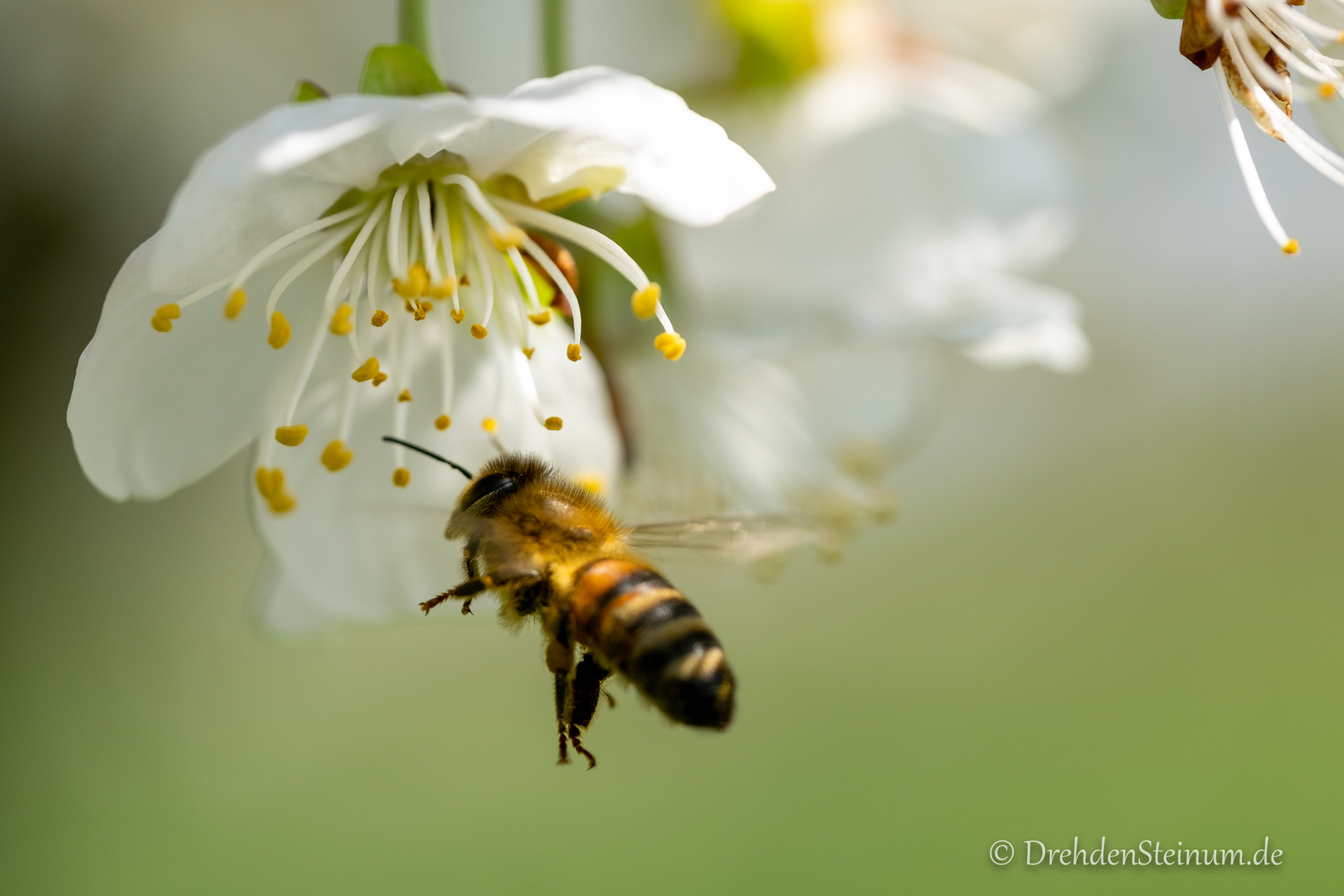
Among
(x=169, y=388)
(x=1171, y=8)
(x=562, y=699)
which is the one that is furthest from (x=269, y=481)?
(x=1171, y=8)

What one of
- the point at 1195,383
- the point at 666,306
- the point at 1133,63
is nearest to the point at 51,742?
the point at 666,306

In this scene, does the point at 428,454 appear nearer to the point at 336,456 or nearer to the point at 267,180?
the point at 336,456

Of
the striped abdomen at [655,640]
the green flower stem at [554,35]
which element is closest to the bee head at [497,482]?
the striped abdomen at [655,640]

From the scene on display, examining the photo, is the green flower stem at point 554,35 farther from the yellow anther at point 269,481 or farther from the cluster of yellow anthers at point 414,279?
the yellow anther at point 269,481

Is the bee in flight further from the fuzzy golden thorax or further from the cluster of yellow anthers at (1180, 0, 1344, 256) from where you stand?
the cluster of yellow anthers at (1180, 0, 1344, 256)

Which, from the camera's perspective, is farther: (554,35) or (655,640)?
(554,35)

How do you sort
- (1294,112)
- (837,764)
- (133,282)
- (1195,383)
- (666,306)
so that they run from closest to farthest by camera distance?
(133,282)
(1294,112)
(666,306)
(837,764)
(1195,383)

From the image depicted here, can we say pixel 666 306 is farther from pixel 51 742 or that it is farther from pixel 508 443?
pixel 51 742
